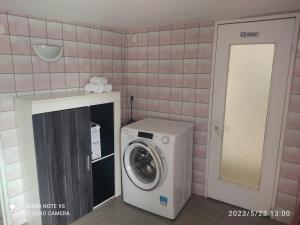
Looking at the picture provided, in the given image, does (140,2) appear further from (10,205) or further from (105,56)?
(10,205)

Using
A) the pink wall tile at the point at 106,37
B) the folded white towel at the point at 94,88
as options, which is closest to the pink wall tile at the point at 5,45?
the folded white towel at the point at 94,88

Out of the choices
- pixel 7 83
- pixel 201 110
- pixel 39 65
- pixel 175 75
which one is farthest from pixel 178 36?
pixel 7 83

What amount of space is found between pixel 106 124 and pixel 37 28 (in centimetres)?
122

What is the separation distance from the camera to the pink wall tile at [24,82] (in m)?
2.15

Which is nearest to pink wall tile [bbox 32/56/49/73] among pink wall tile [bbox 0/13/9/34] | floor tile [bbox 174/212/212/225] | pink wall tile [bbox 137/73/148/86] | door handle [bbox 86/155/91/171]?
pink wall tile [bbox 0/13/9/34]

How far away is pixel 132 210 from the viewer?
266 centimetres

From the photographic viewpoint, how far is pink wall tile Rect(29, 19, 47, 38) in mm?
2195

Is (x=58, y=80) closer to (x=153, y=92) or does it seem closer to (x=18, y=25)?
(x=18, y=25)

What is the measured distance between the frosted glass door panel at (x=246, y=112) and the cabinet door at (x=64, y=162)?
5.25 feet

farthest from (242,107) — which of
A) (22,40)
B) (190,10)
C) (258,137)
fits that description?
(22,40)

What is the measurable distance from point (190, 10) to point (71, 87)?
4.99 ft

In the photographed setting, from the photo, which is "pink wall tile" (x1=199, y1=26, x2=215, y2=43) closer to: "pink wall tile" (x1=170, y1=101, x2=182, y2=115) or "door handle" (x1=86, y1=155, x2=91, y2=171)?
"pink wall tile" (x1=170, y1=101, x2=182, y2=115)

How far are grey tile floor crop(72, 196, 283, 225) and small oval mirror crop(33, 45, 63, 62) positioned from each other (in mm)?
1754

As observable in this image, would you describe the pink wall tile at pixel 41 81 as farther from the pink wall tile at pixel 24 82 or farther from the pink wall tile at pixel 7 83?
the pink wall tile at pixel 7 83
